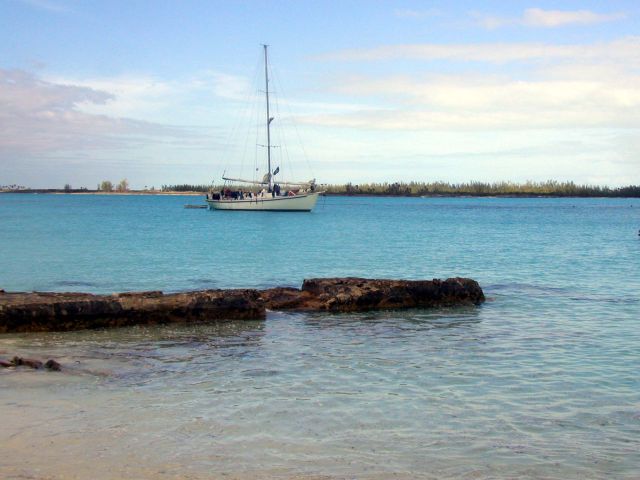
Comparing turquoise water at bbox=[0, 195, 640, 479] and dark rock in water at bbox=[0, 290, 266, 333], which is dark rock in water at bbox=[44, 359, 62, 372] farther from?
dark rock in water at bbox=[0, 290, 266, 333]

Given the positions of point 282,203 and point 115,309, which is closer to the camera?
point 115,309

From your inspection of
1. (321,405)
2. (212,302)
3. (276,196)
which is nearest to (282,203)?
(276,196)

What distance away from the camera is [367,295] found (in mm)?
15016

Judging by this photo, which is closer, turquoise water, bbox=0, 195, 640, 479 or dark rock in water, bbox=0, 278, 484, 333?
turquoise water, bbox=0, 195, 640, 479

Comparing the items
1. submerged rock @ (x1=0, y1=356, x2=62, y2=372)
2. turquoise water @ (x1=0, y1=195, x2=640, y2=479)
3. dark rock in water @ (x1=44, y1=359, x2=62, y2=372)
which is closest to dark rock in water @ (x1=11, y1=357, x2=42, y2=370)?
submerged rock @ (x1=0, y1=356, x2=62, y2=372)

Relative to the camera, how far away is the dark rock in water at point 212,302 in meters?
12.3

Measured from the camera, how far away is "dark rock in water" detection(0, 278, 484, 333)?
12273 millimetres

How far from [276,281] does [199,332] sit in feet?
30.1

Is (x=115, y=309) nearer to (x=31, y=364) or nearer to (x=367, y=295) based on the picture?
(x=31, y=364)

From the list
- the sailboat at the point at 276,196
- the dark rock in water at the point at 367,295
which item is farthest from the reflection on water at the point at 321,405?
the sailboat at the point at 276,196

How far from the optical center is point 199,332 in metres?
12.4

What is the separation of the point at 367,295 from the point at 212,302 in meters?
3.45

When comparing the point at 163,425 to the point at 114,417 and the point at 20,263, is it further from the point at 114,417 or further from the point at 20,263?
the point at 20,263

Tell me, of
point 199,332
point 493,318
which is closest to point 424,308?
point 493,318
